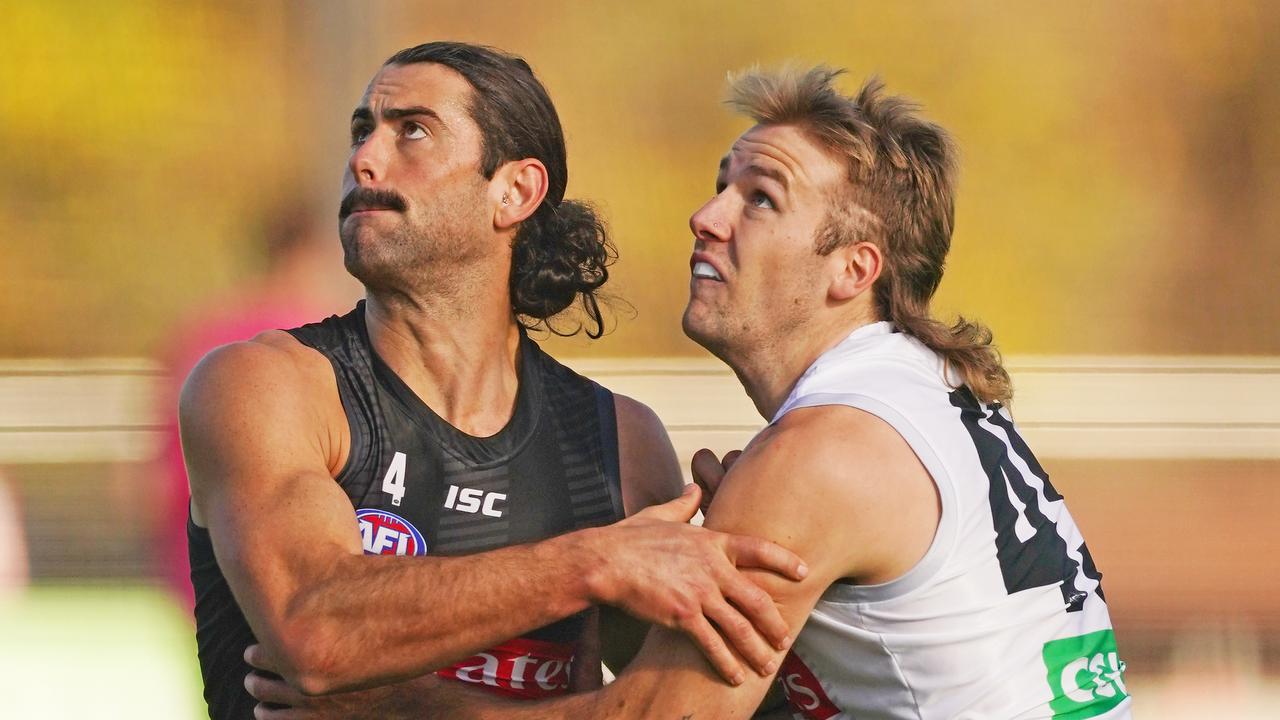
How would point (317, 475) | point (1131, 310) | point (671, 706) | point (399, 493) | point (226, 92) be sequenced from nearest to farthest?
1. point (671, 706)
2. point (317, 475)
3. point (399, 493)
4. point (1131, 310)
5. point (226, 92)

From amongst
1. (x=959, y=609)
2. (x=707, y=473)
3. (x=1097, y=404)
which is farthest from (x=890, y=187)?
(x=1097, y=404)

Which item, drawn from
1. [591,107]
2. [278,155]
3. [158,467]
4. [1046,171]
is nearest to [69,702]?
[158,467]

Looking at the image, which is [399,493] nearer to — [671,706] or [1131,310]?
[671,706]

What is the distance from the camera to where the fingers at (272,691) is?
8.65 feet

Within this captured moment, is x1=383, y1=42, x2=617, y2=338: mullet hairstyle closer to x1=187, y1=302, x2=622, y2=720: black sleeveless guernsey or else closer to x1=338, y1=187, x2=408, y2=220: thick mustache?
x1=338, y1=187, x2=408, y2=220: thick mustache

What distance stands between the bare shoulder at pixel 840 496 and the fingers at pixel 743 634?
14 centimetres

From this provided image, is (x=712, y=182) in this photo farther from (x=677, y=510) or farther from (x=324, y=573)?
(x=324, y=573)

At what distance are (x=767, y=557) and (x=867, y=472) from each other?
0.22m

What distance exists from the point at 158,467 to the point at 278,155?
3.97 m

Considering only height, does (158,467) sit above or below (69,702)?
above

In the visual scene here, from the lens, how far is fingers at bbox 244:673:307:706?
8.65ft

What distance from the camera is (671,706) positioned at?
98.0 inches

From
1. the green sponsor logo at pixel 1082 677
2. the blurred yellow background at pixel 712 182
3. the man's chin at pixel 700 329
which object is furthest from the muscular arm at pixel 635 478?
the blurred yellow background at pixel 712 182

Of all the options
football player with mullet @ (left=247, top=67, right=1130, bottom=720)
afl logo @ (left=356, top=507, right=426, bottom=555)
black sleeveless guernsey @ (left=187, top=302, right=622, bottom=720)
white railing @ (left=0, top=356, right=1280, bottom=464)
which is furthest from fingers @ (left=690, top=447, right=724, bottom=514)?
white railing @ (left=0, top=356, right=1280, bottom=464)
